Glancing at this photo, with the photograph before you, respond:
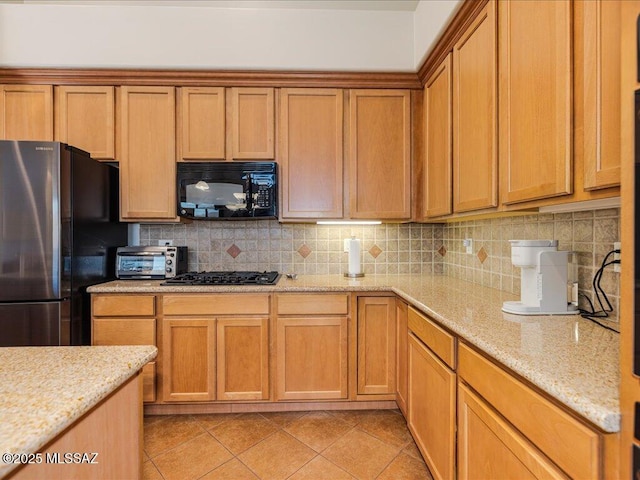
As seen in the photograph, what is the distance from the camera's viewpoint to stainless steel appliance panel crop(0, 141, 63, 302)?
1936 millimetres

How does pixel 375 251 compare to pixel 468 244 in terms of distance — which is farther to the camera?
pixel 375 251

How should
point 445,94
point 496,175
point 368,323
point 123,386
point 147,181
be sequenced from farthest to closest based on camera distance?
point 147,181 < point 368,323 < point 445,94 < point 496,175 < point 123,386

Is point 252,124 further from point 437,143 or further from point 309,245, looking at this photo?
point 437,143

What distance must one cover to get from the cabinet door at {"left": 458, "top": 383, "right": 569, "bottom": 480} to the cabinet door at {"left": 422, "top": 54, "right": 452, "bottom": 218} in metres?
1.20

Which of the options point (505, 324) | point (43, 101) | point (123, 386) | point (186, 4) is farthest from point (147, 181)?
point (505, 324)

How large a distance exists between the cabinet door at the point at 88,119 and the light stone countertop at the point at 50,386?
1902mm

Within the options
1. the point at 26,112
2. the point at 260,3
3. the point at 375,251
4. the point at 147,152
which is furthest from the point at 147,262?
the point at 260,3

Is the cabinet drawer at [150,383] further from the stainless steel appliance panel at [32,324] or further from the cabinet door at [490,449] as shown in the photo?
the cabinet door at [490,449]

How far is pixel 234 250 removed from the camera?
278cm

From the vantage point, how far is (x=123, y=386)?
927 millimetres

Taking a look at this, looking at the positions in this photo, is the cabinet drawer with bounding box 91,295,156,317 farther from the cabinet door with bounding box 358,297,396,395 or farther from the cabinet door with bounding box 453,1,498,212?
the cabinet door with bounding box 453,1,498,212

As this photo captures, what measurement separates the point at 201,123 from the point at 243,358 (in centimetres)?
176

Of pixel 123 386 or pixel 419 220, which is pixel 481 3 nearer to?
pixel 419 220

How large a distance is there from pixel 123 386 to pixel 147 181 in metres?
1.90
